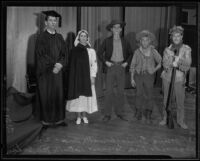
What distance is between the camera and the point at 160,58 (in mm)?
2352

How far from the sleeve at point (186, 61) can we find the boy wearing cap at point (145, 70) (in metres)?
0.13

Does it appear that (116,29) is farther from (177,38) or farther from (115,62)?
(177,38)

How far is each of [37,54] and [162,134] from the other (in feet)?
2.94

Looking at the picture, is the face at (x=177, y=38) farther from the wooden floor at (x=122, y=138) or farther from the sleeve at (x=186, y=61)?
the wooden floor at (x=122, y=138)

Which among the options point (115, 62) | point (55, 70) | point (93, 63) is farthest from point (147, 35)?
point (55, 70)

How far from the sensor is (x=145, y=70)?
2381mm

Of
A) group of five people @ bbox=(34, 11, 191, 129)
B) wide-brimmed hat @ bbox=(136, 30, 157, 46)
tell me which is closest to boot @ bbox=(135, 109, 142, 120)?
group of five people @ bbox=(34, 11, 191, 129)

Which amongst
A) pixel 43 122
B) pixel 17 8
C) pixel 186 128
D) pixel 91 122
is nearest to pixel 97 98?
pixel 91 122

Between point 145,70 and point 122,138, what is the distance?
435mm

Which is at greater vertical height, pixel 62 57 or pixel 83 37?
pixel 83 37

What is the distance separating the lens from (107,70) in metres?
2.38

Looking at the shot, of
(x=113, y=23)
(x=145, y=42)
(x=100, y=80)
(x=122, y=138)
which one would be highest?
(x=113, y=23)

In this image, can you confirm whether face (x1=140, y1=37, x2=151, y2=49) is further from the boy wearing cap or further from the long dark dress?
Answer: the long dark dress
